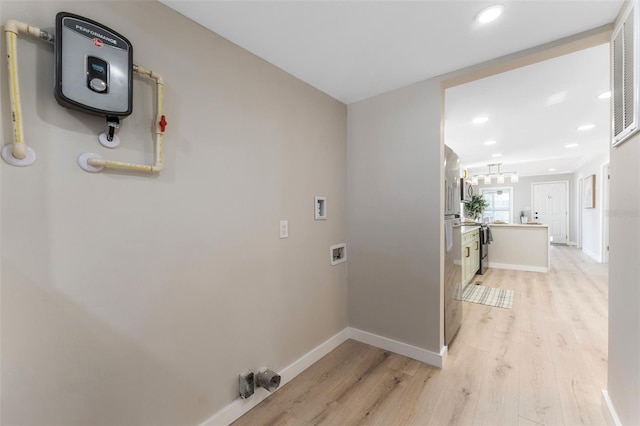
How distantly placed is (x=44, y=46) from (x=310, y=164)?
1548 millimetres

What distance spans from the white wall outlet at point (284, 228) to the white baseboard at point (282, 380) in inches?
38.9

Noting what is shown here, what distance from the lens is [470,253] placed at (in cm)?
421

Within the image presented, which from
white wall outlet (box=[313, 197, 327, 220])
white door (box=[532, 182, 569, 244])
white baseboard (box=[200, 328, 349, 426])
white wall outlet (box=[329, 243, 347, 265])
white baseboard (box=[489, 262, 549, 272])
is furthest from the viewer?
white door (box=[532, 182, 569, 244])

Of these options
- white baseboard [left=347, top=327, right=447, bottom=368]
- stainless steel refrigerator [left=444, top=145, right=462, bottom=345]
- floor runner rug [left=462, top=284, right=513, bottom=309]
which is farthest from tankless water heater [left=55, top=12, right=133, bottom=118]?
floor runner rug [left=462, top=284, right=513, bottom=309]

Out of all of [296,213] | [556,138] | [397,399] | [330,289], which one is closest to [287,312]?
[330,289]

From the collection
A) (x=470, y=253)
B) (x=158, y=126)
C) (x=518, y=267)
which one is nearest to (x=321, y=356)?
(x=158, y=126)

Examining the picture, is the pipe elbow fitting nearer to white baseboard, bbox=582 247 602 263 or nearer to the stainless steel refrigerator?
the stainless steel refrigerator

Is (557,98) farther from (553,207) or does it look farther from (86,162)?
(553,207)

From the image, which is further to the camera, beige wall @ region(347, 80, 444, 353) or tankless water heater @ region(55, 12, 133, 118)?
beige wall @ region(347, 80, 444, 353)

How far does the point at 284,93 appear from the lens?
1.96 metres

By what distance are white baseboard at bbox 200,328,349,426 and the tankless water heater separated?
1655 mm

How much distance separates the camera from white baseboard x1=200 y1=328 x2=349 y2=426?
59.8 inches

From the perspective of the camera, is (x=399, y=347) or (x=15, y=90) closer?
(x=15, y=90)

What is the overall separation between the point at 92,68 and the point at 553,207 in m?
11.1
